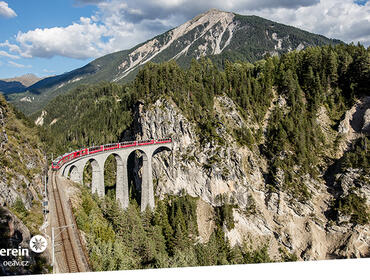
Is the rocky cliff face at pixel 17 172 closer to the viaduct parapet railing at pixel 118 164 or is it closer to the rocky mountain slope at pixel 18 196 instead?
the rocky mountain slope at pixel 18 196

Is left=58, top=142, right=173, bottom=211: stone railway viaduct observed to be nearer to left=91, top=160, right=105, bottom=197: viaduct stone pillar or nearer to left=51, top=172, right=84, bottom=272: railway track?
left=91, top=160, right=105, bottom=197: viaduct stone pillar

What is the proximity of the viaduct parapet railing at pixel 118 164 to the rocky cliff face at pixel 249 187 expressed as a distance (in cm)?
627

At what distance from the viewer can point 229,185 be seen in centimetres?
6069

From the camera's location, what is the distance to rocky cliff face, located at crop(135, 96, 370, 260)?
5109 centimetres

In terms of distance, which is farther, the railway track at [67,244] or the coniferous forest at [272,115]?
the coniferous forest at [272,115]

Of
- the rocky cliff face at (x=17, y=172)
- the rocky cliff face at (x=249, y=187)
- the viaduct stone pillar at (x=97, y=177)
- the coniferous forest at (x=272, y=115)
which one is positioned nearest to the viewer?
the rocky cliff face at (x=17, y=172)

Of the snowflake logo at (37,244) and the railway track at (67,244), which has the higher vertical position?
the snowflake logo at (37,244)

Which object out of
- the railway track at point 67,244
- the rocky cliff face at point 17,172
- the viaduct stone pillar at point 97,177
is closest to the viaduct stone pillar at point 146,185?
the viaduct stone pillar at point 97,177

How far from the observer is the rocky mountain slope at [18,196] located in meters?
11.7

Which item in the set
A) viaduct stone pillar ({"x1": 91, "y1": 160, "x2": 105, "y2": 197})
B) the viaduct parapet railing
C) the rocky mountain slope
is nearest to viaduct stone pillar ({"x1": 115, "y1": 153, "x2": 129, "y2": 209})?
the viaduct parapet railing

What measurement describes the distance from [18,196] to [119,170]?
3101 centimetres

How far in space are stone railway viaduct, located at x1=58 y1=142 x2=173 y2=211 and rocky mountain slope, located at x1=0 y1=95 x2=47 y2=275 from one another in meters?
5.85

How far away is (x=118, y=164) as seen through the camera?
49375mm

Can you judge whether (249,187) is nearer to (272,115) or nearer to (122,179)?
(272,115)
